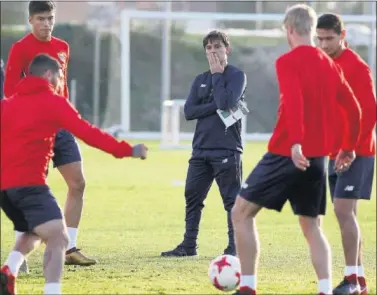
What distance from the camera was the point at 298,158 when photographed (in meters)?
7.16

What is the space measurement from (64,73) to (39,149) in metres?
2.36

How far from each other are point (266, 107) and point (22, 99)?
2787cm

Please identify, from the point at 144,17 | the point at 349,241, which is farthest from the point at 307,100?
the point at 144,17

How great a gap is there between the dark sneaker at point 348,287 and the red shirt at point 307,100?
110 cm

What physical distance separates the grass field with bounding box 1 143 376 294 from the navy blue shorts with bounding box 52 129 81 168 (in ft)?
3.01

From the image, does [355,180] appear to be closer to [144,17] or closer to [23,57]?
[23,57]

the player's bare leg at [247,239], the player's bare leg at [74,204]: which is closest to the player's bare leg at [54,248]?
the player's bare leg at [247,239]

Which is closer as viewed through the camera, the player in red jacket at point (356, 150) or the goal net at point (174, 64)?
the player in red jacket at point (356, 150)

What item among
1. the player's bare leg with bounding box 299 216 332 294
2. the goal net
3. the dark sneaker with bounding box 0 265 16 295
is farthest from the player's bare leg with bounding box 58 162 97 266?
the goal net

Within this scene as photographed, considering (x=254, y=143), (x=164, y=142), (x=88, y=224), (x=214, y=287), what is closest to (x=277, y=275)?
(x=214, y=287)

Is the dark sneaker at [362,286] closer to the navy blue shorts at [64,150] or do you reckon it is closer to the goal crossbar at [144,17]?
the navy blue shorts at [64,150]

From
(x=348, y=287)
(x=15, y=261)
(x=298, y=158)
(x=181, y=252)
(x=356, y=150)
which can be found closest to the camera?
(x=298, y=158)

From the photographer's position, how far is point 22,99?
7.40 m

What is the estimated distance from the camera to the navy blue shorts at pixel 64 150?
31.6 feet
